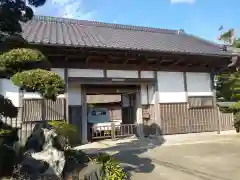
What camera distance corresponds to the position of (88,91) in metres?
11.9

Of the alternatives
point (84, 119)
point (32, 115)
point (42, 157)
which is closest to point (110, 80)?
point (84, 119)

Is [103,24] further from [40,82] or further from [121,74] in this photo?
[40,82]

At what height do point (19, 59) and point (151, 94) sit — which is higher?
point (19, 59)

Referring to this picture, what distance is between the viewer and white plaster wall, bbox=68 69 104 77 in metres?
9.77

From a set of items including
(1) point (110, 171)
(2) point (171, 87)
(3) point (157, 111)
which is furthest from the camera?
(2) point (171, 87)

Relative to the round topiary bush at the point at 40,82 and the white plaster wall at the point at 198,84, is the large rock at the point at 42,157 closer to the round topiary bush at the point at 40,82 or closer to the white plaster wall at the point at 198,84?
the round topiary bush at the point at 40,82

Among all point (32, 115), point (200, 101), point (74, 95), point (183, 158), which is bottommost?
point (183, 158)

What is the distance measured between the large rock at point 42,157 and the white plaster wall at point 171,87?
680 cm

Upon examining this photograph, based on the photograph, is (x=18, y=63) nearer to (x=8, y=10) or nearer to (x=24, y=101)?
(x=8, y=10)

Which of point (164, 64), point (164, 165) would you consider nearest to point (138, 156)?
point (164, 165)

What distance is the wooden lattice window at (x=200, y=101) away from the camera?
37.4 ft

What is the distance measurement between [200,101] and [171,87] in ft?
5.58

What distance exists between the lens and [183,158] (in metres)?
7.19

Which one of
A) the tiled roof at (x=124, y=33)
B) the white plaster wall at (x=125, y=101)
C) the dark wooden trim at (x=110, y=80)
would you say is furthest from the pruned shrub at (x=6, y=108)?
the white plaster wall at (x=125, y=101)
